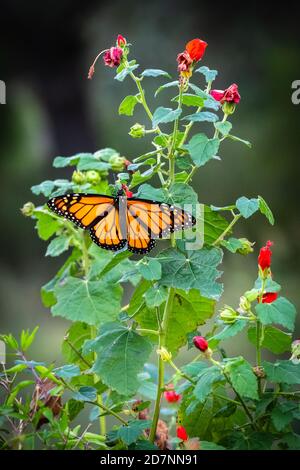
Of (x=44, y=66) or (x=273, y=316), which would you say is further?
(x=44, y=66)

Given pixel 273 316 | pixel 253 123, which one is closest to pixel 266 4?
pixel 253 123

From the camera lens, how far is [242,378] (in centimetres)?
86

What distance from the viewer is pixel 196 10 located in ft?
10.1

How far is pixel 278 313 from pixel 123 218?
0.32m

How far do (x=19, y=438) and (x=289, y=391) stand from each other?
1.30ft

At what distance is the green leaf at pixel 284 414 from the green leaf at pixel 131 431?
0.18 meters

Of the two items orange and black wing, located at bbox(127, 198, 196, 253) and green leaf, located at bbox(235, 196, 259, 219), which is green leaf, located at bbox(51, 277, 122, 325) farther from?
green leaf, located at bbox(235, 196, 259, 219)

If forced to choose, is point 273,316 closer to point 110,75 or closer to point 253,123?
point 253,123

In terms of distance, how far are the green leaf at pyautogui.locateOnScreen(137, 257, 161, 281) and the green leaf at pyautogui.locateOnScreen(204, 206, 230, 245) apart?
0.47ft

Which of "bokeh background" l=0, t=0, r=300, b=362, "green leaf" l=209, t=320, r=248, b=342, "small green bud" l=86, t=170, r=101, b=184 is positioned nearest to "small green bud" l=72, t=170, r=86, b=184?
"small green bud" l=86, t=170, r=101, b=184

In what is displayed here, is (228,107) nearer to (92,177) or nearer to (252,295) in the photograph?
(252,295)

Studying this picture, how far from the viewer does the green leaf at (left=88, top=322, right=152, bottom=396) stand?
39.4 inches

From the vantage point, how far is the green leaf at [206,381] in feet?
2.77
